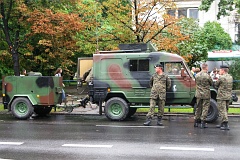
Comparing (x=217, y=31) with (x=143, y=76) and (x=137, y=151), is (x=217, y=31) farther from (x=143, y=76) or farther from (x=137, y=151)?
(x=137, y=151)

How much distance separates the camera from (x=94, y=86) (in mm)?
13992

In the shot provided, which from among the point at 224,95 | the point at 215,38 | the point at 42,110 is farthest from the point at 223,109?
the point at 215,38

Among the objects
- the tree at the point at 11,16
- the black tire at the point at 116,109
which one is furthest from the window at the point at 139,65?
the tree at the point at 11,16

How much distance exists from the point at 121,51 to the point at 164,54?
168 cm

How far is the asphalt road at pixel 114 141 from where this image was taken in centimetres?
800

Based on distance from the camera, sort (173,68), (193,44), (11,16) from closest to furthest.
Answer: (173,68)
(11,16)
(193,44)

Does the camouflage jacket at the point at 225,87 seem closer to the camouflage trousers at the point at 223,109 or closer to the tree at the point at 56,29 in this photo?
the camouflage trousers at the point at 223,109

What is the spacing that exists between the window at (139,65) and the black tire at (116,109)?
1.21m

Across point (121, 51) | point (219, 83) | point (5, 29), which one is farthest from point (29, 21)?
point (219, 83)

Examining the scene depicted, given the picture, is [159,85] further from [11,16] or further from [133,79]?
[11,16]

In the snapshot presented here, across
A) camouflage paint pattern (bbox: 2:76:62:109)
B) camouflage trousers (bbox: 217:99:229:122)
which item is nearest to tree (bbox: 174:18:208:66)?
camouflage paint pattern (bbox: 2:76:62:109)

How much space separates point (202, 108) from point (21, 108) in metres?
6.77

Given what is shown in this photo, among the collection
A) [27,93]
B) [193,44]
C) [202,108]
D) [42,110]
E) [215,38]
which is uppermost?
[215,38]

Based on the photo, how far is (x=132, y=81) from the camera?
1376cm
